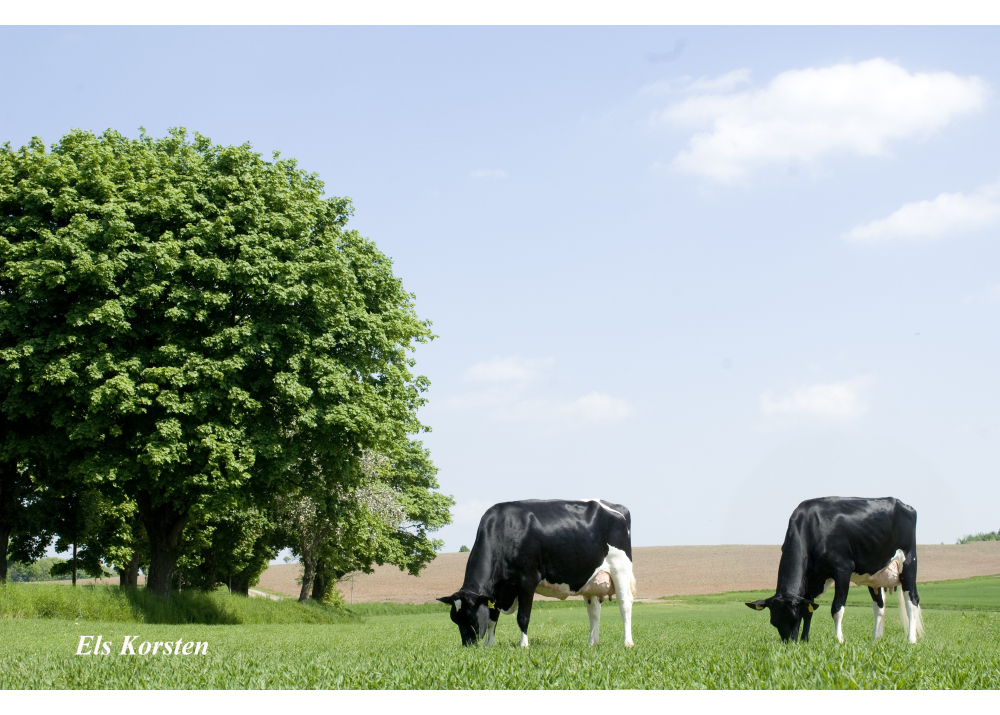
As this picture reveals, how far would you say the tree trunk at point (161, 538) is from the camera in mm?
30203

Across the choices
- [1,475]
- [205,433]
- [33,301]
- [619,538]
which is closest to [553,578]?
[619,538]

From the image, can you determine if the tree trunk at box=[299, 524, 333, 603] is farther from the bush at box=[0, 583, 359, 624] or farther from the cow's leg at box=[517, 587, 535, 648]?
the cow's leg at box=[517, 587, 535, 648]

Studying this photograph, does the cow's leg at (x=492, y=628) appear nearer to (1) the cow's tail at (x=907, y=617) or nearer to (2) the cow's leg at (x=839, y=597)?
(2) the cow's leg at (x=839, y=597)

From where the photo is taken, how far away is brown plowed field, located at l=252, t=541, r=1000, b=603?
57850 millimetres

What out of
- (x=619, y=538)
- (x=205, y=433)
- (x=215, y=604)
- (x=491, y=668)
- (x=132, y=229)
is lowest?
(x=215, y=604)

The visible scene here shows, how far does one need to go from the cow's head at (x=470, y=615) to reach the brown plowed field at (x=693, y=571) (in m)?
43.7

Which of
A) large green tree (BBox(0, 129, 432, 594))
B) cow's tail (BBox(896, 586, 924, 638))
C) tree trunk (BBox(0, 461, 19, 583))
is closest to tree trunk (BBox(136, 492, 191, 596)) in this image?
large green tree (BBox(0, 129, 432, 594))

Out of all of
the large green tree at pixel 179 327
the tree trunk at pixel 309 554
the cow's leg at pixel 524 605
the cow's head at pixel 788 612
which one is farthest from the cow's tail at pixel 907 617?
the tree trunk at pixel 309 554

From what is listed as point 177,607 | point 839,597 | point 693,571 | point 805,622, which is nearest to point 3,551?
point 177,607

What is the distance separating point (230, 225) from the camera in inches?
1064

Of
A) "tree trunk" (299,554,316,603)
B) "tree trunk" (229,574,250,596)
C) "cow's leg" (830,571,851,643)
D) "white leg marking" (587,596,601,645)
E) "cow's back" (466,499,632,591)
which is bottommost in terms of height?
"tree trunk" (229,574,250,596)

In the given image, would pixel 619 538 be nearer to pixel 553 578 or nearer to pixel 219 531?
pixel 553 578

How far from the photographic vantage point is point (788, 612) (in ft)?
43.8

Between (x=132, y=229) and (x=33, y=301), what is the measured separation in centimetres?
412
